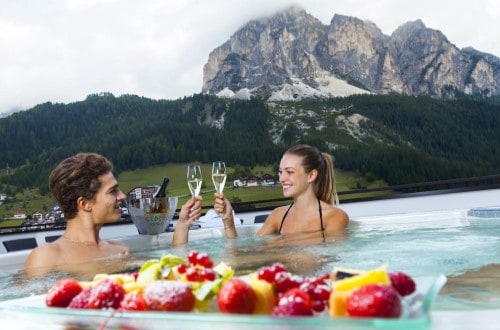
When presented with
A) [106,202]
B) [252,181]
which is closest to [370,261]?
[106,202]

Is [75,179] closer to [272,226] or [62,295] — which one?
[272,226]

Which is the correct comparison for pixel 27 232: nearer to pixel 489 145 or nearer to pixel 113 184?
pixel 113 184

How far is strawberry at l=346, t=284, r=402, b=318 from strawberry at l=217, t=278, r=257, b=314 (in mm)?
122

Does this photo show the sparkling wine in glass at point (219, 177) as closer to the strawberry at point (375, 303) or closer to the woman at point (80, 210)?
the woman at point (80, 210)

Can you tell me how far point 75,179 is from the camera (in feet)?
7.10

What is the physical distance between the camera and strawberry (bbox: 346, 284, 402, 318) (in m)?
0.63

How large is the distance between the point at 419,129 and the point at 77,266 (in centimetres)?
3238

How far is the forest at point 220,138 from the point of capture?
30516 millimetres

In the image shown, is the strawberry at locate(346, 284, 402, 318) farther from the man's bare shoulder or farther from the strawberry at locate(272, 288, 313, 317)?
the man's bare shoulder

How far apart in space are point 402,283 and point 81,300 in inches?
16.1

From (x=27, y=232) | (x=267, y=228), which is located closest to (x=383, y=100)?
(x=27, y=232)

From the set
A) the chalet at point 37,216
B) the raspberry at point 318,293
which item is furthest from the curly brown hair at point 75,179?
the chalet at point 37,216

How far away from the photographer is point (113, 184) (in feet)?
7.43

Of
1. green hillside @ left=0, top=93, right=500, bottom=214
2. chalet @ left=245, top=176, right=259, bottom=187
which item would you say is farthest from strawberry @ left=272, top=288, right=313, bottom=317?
chalet @ left=245, top=176, right=259, bottom=187
